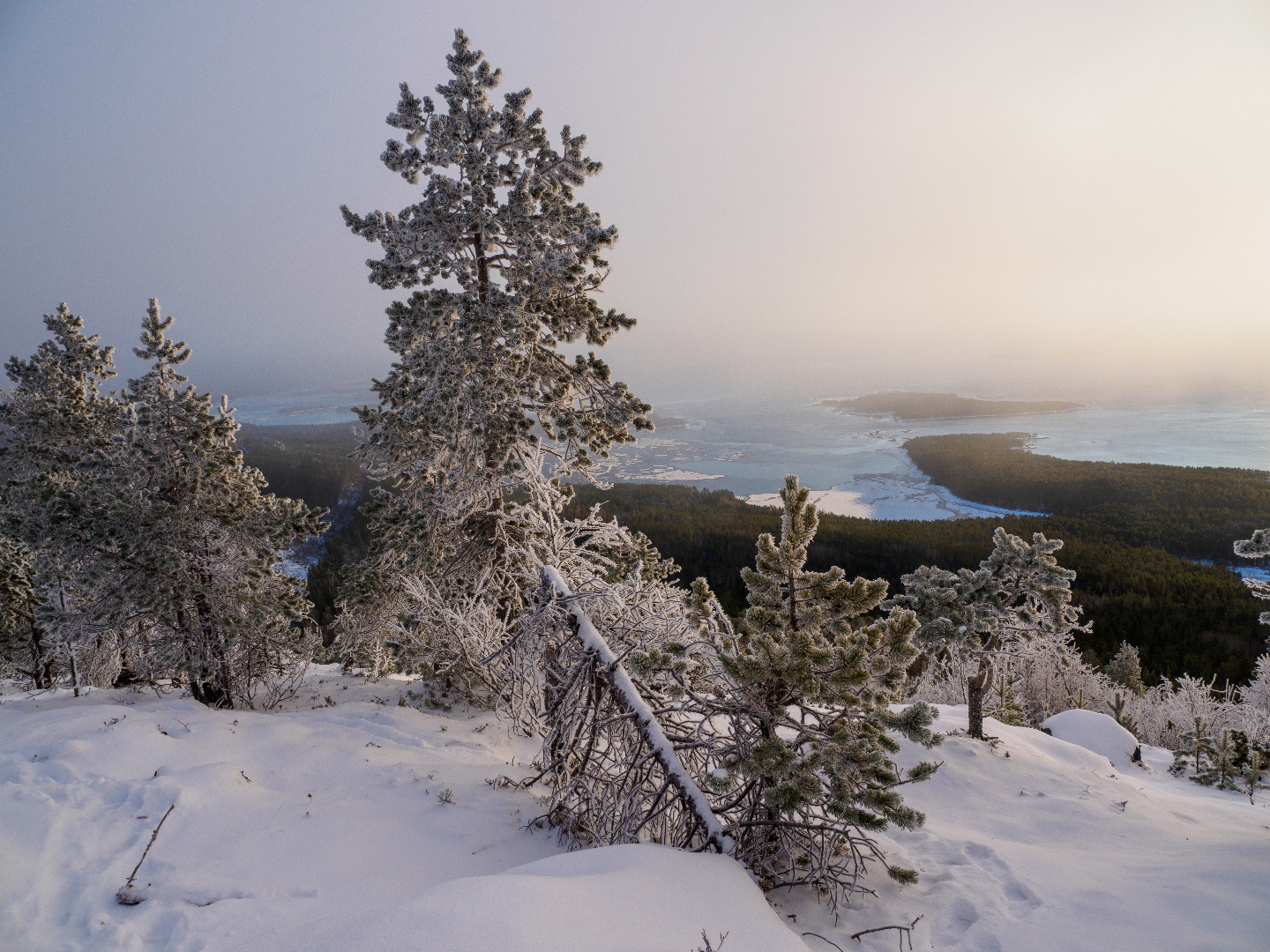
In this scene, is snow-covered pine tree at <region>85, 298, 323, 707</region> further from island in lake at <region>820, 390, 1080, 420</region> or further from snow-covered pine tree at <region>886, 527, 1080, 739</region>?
island in lake at <region>820, 390, 1080, 420</region>

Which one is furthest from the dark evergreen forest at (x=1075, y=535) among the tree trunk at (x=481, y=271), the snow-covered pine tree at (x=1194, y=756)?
the tree trunk at (x=481, y=271)

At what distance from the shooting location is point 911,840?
5.93 m

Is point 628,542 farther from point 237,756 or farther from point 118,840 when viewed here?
point 118,840

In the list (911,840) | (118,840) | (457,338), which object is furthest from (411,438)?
(911,840)

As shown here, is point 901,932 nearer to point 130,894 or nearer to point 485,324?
point 130,894

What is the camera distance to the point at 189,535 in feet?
26.0

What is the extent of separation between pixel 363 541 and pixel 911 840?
198 ft

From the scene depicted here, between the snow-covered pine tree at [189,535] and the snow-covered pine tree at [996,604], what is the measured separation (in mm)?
11887

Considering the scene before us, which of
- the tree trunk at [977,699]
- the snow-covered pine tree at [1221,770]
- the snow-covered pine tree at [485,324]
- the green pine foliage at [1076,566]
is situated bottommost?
the green pine foliage at [1076,566]

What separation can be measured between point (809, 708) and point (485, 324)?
6301 millimetres

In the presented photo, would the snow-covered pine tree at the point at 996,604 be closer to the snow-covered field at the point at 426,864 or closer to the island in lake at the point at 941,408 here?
the snow-covered field at the point at 426,864

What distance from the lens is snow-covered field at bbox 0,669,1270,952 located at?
120 inches

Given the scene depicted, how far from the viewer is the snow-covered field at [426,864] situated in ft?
10.0

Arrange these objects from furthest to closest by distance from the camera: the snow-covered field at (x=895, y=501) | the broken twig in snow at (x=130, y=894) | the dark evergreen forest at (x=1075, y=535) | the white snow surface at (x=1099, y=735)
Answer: the snow-covered field at (x=895, y=501), the dark evergreen forest at (x=1075, y=535), the white snow surface at (x=1099, y=735), the broken twig in snow at (x=130, y=894)
